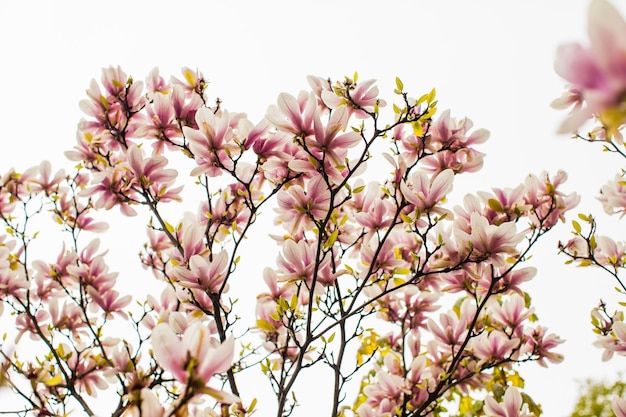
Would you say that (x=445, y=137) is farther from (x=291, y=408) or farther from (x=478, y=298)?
(x=291, y=408)

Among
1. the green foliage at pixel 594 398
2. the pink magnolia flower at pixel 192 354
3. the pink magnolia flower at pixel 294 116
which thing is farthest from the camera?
the green foliage at pixel 594 398

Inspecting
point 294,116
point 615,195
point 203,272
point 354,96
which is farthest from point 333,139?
point 615,195

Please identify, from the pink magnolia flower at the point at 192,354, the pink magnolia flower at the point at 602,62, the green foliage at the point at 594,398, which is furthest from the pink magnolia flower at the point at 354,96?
the green foliage at the point at 594,398

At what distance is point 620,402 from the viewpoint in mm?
1503

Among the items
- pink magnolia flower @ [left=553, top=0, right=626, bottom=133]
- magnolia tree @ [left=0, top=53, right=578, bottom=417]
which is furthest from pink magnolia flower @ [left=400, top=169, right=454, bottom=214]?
pink magnolia flower @ [left=553, top=0, right=626, bottom=133]

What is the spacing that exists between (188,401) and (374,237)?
1285mm

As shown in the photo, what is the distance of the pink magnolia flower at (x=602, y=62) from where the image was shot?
17.1 inches

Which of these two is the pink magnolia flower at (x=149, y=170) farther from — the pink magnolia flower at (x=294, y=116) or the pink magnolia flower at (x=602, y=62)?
the pink magnolia flower at (x=602, y=62)

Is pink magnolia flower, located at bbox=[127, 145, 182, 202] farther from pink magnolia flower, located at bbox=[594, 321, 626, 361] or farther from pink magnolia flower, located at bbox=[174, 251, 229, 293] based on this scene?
pink magnolia flower, located at bbox=[594, 321, 626, 361]

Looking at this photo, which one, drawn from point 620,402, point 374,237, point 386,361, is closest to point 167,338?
point 374,237

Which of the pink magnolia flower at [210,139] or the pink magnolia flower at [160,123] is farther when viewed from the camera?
the pink magnolia flower at [160,123]

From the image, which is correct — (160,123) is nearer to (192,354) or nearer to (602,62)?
(192,354)

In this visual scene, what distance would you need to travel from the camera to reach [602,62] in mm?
444

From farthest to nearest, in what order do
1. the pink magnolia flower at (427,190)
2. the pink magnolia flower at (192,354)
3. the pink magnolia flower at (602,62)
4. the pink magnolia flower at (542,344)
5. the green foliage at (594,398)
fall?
the green foliage at (594,398) < the pink magnolia flower at (542,344) < the pink magnolia flower at (427,190) < the pink magnolia flower at (192,354) < the pink magnolia flower at (602,62)
